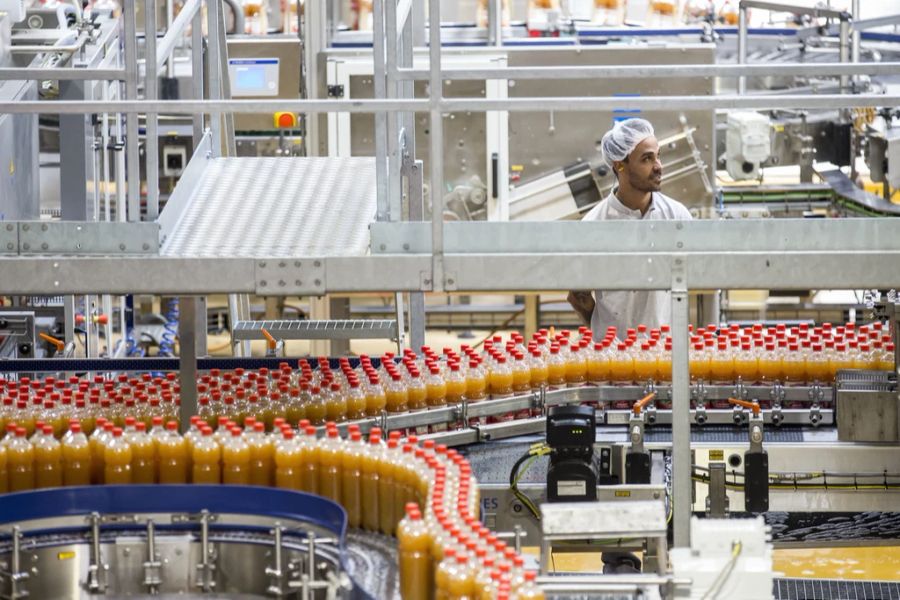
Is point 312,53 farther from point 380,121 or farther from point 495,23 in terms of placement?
point 380,121

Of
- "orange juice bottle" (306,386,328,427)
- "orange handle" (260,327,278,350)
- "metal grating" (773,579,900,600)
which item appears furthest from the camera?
"orange handle" (260,327,278,350)

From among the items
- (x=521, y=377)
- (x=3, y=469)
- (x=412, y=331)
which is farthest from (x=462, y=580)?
(x=412, y=331)

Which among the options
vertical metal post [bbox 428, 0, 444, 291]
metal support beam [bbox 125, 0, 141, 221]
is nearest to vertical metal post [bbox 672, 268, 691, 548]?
vertical metal post [bbox 428, 0, 444, 291]

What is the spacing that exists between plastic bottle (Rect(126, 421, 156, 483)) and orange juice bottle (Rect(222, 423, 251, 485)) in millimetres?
233

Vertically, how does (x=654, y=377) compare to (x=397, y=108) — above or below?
below

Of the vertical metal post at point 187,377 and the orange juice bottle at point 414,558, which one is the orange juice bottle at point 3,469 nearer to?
the vertical metal post at point 187,377

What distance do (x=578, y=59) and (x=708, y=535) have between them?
6.55 metres

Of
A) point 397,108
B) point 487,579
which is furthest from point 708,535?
point 397,108

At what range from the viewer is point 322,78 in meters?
9.70

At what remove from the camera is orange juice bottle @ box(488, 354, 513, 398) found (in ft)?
18.3

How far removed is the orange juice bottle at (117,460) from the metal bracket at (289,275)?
0.71 meters

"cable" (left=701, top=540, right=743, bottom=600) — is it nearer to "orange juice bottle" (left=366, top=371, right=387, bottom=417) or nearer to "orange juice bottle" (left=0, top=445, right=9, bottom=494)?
"orange juice bottle" (left=366, top=371, right=387, bottom=417)

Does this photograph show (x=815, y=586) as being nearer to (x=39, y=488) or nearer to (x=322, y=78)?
(x=39, y=488)

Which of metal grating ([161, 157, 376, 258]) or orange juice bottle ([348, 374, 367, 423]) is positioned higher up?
metal grating ([161, 157, 376, 258])
